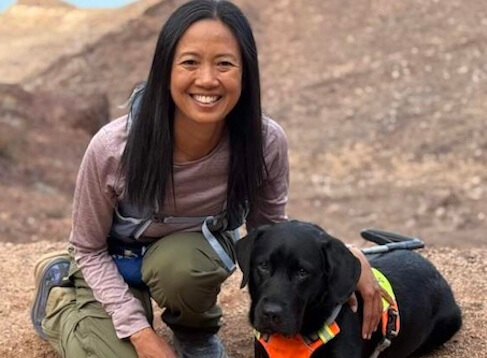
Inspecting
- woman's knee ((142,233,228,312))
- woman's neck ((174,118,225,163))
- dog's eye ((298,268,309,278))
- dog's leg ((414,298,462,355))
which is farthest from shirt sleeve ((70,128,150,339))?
dog's leg ((414,298,462,355))

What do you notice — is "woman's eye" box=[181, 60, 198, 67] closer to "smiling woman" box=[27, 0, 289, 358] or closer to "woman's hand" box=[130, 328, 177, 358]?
"smiling woman" box=[27, 0, 289, 358]

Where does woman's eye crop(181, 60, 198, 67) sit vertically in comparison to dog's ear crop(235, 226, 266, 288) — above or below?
above

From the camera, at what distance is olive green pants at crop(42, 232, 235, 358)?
3617mm

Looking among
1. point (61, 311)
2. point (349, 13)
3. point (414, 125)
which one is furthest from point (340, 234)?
point (349, 13)

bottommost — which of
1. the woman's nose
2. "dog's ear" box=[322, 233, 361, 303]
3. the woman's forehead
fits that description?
"dog's ear" box=[322, 233, 361, 303]

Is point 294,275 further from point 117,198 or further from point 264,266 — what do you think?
point 117,198

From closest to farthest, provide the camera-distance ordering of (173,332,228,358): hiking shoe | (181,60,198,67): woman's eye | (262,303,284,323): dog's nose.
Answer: (262,303,284,323): dog's nose → (181,60,198,67): woman's eye → (173,332,228,358): hiking shoe

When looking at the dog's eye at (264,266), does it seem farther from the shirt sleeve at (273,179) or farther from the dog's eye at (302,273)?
the shirt sleeve at (273,179)

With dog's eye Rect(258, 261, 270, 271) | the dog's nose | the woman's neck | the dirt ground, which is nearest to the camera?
the dog's nose

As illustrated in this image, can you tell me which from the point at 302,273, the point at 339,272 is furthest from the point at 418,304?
the point at 302,273

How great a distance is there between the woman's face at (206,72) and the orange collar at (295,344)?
787mm

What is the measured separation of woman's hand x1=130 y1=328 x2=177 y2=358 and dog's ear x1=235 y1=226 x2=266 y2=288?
42cm

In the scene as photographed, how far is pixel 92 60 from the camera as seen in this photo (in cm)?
1838

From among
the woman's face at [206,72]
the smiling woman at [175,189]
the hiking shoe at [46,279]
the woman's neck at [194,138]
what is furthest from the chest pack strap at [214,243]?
the hiking shoe at [46,279]
